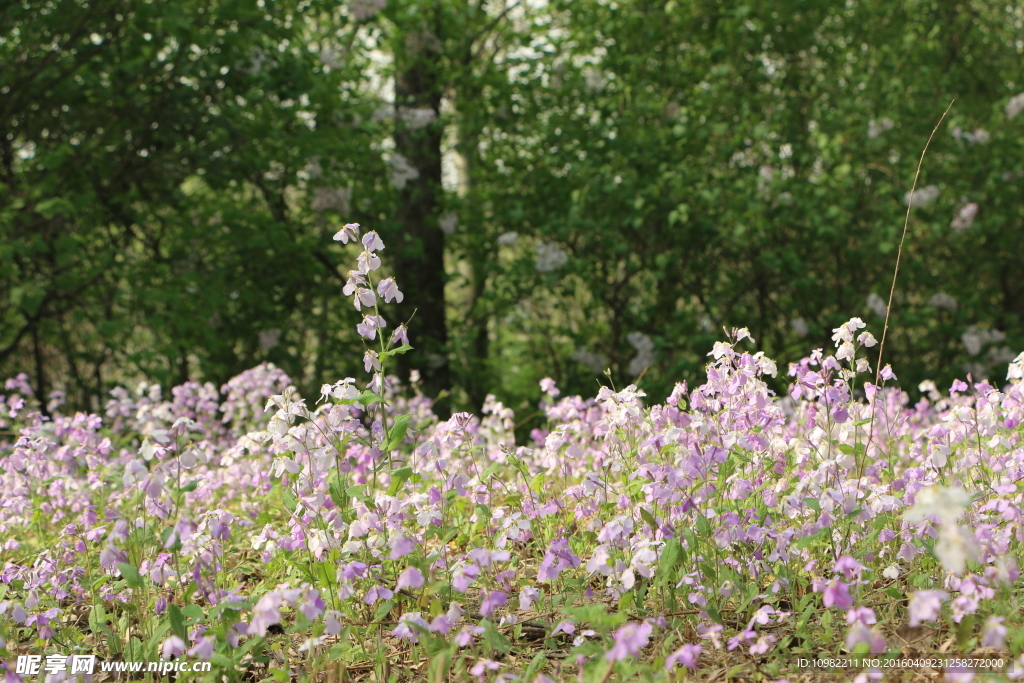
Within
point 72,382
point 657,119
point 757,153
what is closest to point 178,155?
point 72,382

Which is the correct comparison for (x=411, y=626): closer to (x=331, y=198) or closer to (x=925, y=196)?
(x=331, y=198)

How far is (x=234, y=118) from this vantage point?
18.8 feet

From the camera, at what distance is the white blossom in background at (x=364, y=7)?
19.8 ft

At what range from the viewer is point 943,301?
A: 6.41 metres

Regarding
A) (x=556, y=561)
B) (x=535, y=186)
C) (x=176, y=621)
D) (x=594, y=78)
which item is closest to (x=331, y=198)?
(x=535, y=186)

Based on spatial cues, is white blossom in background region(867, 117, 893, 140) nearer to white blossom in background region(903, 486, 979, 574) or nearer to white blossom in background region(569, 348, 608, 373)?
white blossom in background region(569, 348, 608, 373)

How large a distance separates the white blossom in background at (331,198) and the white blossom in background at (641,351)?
2.17m

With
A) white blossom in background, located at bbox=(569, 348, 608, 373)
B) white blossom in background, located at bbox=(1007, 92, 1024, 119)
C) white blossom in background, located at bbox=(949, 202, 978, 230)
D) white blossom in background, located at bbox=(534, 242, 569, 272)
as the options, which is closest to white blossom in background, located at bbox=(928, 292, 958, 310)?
white blossom in background, located at bbox=(949, 202, 978, 230)

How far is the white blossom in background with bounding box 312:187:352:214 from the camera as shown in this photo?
6.14 metres

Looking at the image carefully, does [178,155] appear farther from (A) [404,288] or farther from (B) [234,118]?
(A) [404,288]

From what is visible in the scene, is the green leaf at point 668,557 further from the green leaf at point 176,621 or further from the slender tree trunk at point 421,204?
Result: the slender tree trunk at point 421,204

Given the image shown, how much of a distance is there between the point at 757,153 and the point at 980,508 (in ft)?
15.3

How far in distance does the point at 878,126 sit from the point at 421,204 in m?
3.37

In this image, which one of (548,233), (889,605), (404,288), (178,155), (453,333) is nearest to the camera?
(889,605)
